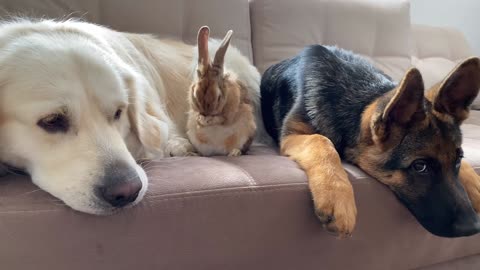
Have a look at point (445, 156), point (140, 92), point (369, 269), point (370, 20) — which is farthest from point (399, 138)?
point (370, 20)

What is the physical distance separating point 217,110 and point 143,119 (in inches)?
11.1

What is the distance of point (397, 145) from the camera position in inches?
56.1

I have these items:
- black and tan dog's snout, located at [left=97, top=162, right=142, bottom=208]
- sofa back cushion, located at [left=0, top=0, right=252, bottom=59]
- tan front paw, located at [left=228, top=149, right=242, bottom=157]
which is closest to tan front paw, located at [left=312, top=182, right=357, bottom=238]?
tan front paw, located at [left=228, top=149, right=242, bottom=157]

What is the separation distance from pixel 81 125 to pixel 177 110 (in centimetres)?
80

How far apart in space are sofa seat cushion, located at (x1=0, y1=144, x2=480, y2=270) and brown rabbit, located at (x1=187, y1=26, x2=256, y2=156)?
15 cm

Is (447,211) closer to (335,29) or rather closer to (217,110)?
(217,110)

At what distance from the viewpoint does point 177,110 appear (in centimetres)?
198

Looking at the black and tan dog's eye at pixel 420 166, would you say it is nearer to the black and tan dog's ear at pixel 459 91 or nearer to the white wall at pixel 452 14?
the black and tan dog's ear at pixel 459 91

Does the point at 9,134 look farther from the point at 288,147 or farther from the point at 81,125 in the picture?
the point at 288,147

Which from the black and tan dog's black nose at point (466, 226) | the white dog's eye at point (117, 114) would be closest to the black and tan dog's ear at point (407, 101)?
the black and tan dog's black nose at point (466, 226)

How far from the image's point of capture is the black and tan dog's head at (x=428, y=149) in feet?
4.38

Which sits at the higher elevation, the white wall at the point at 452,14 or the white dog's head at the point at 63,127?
the white dog's head at the point at 63,127

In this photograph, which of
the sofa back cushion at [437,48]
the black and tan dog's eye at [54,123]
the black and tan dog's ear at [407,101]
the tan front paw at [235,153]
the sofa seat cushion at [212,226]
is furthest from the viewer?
the sofa back cushion at [437,48]

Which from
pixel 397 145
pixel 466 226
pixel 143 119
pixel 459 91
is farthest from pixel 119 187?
pixel 459 91
